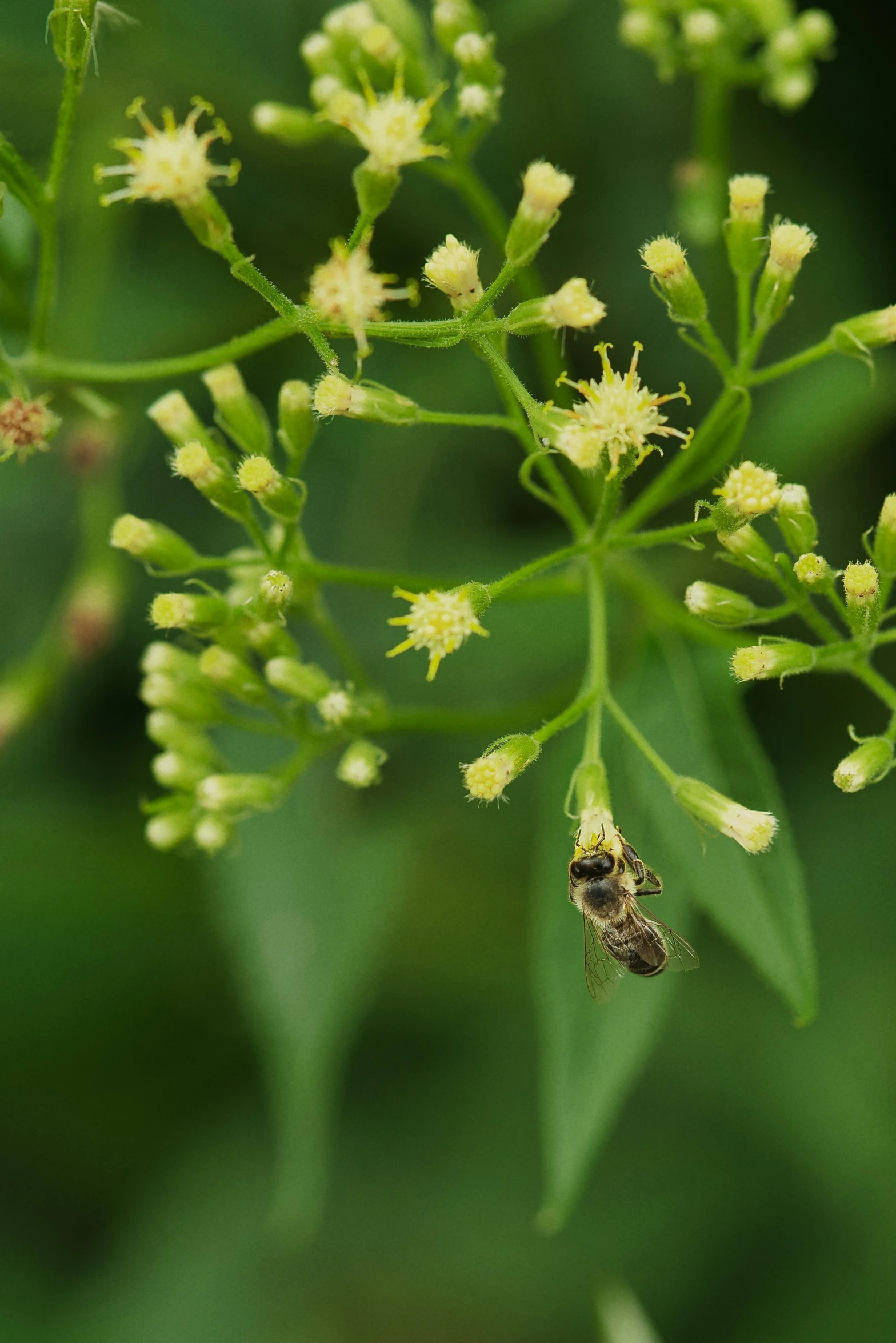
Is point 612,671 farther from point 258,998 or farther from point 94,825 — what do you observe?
point 94,825

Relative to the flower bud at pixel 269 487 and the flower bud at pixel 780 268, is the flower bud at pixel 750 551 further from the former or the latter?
the flower bud at pixel 269 487

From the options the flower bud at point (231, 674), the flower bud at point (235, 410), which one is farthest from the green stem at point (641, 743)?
the flower bud at point (235, 410)

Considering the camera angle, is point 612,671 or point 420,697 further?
point 420,697

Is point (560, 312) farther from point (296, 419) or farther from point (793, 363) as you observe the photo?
point (296, 419)

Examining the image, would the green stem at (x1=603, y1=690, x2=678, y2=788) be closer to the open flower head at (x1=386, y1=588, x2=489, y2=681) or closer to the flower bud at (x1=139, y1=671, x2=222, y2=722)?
the open flower head at (x1=386, y1=588, x2=489, y2=681)

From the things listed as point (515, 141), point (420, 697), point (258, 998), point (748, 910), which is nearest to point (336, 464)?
point (420, 697)

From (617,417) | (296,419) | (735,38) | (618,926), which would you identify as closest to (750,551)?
(617,417)

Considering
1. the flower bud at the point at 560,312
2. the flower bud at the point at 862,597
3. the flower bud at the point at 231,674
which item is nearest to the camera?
the flower bud at the point at 560,312

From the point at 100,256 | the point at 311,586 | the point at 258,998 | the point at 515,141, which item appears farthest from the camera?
the point at 515,141
